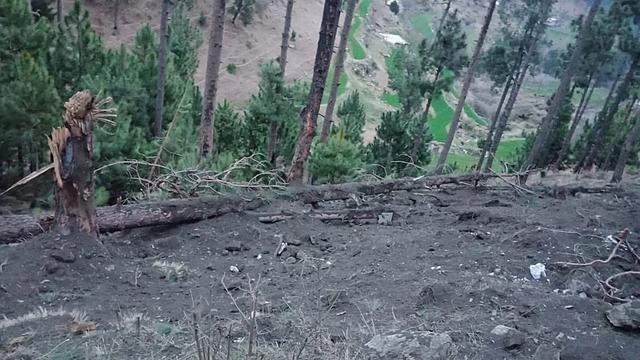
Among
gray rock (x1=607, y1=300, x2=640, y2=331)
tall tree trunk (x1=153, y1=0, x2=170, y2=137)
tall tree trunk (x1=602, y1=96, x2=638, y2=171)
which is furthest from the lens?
tall tree trunk (x1=602, y1=96, x2=638, y2=171)

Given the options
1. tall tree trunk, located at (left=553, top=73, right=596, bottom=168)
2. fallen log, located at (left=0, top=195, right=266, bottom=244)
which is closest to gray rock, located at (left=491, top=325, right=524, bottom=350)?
fallen log, located at (left=0, top=195, right=266, bottom=244)

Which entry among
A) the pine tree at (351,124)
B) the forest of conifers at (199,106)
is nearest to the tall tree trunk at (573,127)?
the forest of conifers at (199,106)

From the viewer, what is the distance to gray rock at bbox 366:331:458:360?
3959 millimetres

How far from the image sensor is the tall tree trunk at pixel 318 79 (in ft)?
27.8

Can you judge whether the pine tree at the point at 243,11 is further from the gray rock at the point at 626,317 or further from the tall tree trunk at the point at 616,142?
the gray rock at the point at 626,317

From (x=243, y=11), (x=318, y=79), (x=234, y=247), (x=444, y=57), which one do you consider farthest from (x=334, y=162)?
(x=243, y=11)

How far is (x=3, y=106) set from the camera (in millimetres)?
10266

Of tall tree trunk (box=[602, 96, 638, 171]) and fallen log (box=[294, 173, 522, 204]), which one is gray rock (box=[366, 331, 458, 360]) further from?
tall tree trunk (box=[602, 96, 638, 171])

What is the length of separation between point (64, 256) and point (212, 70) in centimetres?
634

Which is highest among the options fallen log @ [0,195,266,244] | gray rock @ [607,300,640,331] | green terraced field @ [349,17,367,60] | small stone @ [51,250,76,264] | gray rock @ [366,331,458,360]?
gray rock @ [607,300,640,331]

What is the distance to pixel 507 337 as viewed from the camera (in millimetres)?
4363

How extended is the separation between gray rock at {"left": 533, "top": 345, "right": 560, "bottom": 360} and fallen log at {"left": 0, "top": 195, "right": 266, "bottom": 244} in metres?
5.06

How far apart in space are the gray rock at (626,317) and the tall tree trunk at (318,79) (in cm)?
580

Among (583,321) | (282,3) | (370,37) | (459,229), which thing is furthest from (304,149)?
(370,37)
